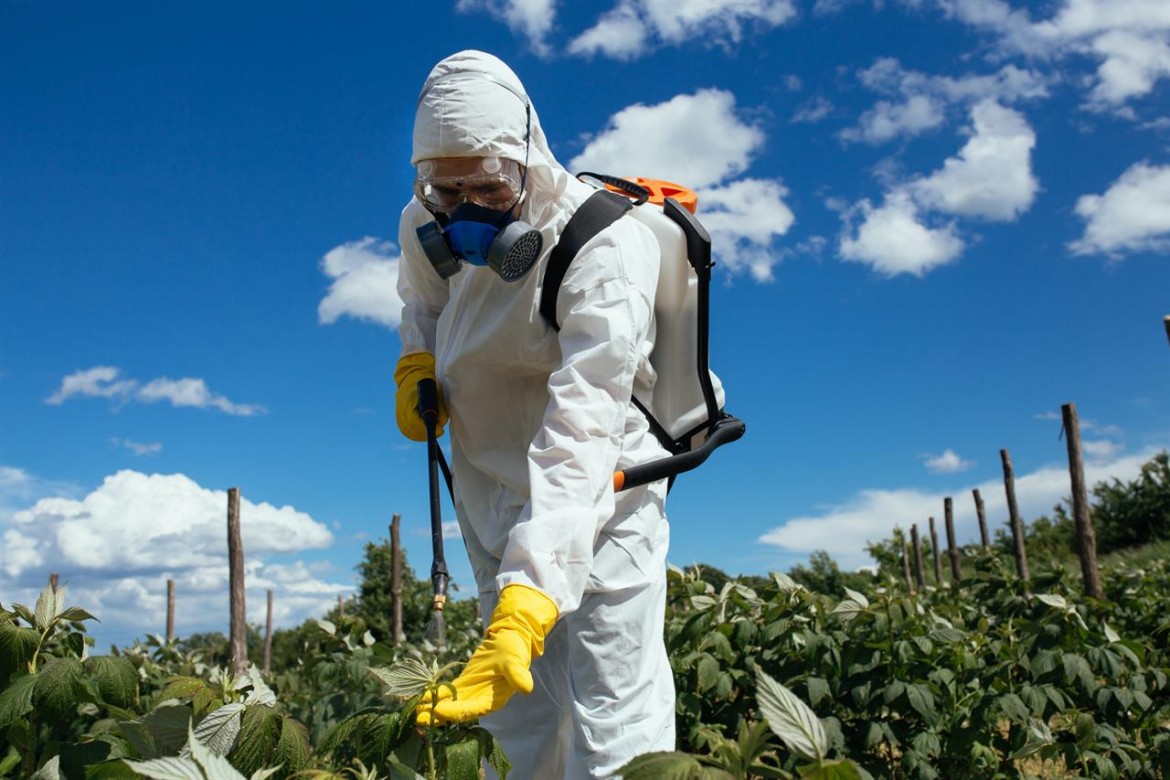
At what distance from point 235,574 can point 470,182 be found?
7966mm

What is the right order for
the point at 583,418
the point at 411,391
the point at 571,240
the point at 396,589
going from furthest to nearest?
the point at 396,589 < the point at 411,391 < the point at 571,240 < the point at 583,418

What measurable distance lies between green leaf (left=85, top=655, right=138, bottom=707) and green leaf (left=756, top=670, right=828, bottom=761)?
1781mm

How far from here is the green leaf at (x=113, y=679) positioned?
2.30m

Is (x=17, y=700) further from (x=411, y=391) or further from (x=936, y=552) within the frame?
(x=936, y=552)

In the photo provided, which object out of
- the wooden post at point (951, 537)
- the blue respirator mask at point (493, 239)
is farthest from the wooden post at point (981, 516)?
the blue respirator mask at point (493, 239)

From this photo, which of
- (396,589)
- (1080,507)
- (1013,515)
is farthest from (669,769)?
(1013,515)

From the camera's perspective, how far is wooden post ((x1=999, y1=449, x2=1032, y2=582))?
12445 millimetres

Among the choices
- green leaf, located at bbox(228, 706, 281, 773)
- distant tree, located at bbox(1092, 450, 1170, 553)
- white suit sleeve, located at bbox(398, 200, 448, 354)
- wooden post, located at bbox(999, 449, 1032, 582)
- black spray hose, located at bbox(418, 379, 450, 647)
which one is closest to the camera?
green leaf, located at bbox(228, 706, 281, 773)

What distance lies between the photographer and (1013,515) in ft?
→ 41.6

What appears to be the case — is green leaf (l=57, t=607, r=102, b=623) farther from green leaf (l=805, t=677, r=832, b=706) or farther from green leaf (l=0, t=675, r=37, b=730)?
green leaf (l=805, t=677, r=832, b=706)

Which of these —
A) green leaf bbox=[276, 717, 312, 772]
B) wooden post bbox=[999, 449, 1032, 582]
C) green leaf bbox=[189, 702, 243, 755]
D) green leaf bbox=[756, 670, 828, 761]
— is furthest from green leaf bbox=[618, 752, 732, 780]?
wooden post bbox=[999, 449, 1032, 582]

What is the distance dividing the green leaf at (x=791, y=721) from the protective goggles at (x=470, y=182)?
1437 mm

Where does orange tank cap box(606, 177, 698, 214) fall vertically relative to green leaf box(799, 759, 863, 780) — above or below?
above

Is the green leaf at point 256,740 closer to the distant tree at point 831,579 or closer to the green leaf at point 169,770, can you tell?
the green leaf at point 169,770
